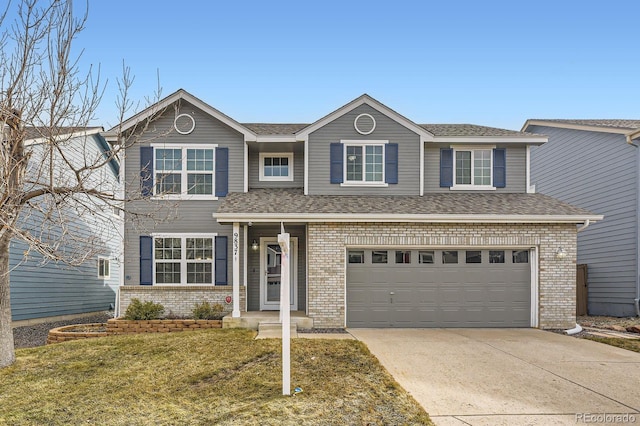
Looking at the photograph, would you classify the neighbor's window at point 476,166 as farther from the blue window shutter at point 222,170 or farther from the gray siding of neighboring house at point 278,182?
the blue window shutter at point 222,170

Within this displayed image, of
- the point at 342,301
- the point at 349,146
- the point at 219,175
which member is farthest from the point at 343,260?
the point at 219,175

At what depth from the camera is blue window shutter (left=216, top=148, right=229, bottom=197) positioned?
43.2 feet

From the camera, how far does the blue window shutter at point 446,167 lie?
45.4 ft

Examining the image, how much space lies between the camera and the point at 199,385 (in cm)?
688

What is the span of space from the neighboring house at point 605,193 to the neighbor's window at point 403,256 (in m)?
7.84

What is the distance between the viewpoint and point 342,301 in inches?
456

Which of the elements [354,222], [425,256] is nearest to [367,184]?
[354,222]

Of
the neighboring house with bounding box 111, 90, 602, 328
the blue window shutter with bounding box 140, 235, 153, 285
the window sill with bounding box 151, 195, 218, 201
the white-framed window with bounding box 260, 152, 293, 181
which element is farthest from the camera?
the white-framed window with bounding box 260, 152, 293, 181

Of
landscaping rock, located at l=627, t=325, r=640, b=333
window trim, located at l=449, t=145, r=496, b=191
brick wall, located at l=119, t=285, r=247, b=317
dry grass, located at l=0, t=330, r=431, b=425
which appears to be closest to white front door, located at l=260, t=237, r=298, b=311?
brick wall, located at l=119, t=285, r=247, b=317

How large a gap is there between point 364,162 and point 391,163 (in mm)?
806

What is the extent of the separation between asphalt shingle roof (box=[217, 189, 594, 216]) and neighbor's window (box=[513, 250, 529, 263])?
3.66ft

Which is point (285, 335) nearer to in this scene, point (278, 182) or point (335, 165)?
point (335, 165)

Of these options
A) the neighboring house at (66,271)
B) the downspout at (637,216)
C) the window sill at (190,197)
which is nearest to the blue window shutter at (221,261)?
the window sill at (190,197)

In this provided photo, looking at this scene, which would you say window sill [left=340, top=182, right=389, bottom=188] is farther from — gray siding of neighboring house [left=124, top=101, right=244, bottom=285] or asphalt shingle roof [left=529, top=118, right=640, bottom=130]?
asphalt shingle roof [left=529, top=118, right=640, bottom=130]
